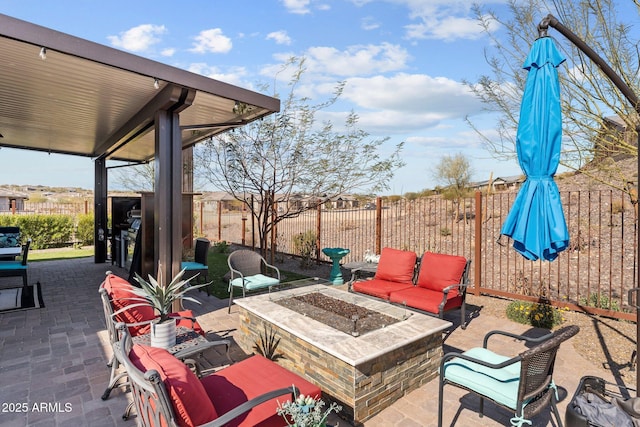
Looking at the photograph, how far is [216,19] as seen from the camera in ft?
21.7

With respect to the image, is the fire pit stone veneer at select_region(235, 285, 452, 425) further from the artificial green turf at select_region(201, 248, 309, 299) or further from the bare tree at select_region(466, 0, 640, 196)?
the bare tree at select_region(466, 0, 640, 196)

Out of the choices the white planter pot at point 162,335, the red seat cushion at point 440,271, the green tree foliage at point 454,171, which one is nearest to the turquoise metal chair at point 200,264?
the white planter pot at point 162,335

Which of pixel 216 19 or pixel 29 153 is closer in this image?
pixel 216 19

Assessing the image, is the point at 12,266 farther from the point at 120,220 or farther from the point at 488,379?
the point at 488,379

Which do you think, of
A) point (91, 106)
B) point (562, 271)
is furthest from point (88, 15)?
point (562, 271)

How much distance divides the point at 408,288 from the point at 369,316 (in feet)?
5.53

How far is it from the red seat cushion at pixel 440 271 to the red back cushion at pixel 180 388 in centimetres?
378

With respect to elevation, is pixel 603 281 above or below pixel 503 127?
below

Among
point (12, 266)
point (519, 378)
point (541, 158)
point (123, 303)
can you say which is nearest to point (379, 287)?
point (519, 378)

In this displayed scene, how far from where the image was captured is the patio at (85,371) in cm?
273

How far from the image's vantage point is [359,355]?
8.71 feet

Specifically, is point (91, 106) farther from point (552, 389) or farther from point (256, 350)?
point (552, 389)

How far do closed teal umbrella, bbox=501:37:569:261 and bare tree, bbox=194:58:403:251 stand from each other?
4.92m

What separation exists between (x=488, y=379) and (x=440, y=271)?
8.59 feet
